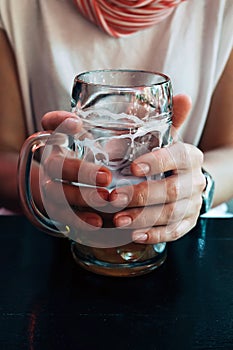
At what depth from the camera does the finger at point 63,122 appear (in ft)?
1.51

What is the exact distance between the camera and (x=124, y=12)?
79 cm

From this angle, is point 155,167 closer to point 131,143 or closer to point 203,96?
point 131,143

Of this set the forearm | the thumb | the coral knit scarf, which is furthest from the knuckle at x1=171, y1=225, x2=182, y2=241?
the coral knit scarf

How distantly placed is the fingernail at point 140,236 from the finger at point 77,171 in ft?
0.18

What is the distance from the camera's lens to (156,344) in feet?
1.25

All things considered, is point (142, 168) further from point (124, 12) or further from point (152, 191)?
point (124, 12)

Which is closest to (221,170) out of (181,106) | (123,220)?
(181,106)

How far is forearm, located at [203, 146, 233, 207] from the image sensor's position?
0.73 meters

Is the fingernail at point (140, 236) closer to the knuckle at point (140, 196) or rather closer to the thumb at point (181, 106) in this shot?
the knuckle at point (140, 196)

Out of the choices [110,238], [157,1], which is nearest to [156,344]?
[110,238]

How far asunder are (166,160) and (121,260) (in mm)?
102

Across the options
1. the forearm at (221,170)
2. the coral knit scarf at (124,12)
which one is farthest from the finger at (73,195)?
the coral knit scarf at (124,12)

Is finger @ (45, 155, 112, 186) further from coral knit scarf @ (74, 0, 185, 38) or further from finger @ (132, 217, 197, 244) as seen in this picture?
coral knit scarf @ (74, 0, 185, 38)

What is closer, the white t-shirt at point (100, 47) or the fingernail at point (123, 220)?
the fingernail at point (123, 220)
